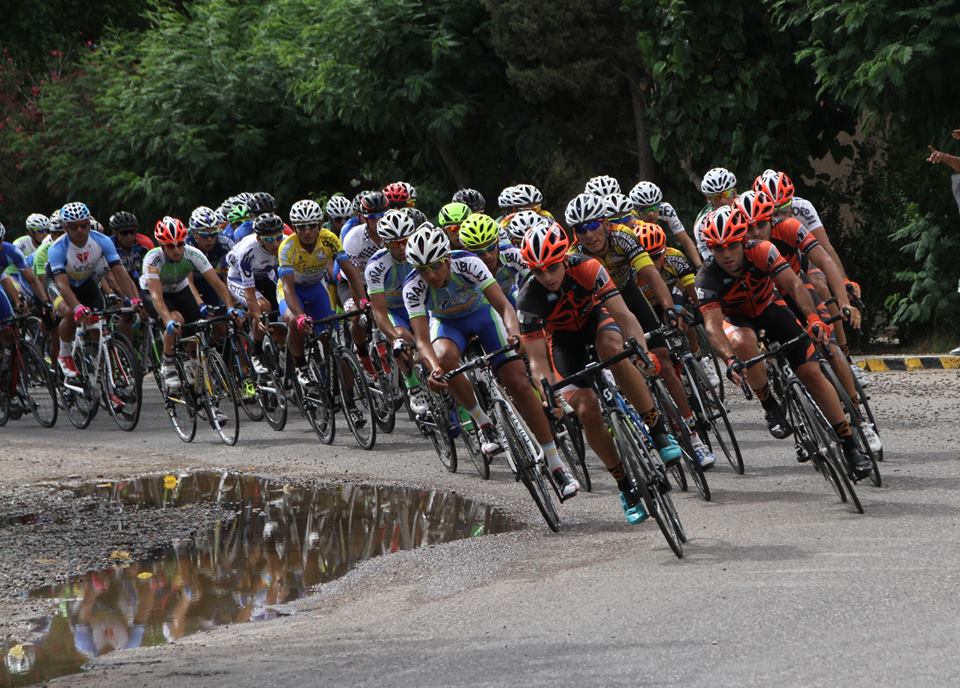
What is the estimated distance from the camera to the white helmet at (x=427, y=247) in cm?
1086

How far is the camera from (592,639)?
23.6 feet

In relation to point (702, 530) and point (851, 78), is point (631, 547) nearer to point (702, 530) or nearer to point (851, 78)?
point (702, 530)

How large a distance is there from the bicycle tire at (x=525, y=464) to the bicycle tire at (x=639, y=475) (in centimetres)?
91

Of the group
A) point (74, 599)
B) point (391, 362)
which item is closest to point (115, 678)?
point (74, 599)

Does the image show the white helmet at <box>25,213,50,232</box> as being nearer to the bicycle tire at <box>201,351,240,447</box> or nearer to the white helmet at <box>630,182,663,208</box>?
the bicycle tire at <box>201,351,240,447</box>

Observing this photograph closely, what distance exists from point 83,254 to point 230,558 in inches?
296

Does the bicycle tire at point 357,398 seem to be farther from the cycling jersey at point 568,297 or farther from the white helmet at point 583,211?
the cycling jersey at point 568,297

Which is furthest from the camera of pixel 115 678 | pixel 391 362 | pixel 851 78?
pixel 851 78

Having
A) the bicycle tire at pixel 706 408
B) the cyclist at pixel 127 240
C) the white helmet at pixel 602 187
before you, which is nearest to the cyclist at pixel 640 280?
the bicycle tire at pixel 706 408

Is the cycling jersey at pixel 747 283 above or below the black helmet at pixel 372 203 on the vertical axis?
below

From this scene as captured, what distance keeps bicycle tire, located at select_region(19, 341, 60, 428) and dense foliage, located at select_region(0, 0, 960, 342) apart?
7064mm

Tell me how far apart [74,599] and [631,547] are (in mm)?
3049

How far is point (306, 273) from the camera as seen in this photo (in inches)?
592

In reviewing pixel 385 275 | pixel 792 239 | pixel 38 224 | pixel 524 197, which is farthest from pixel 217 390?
pixel 38 224
